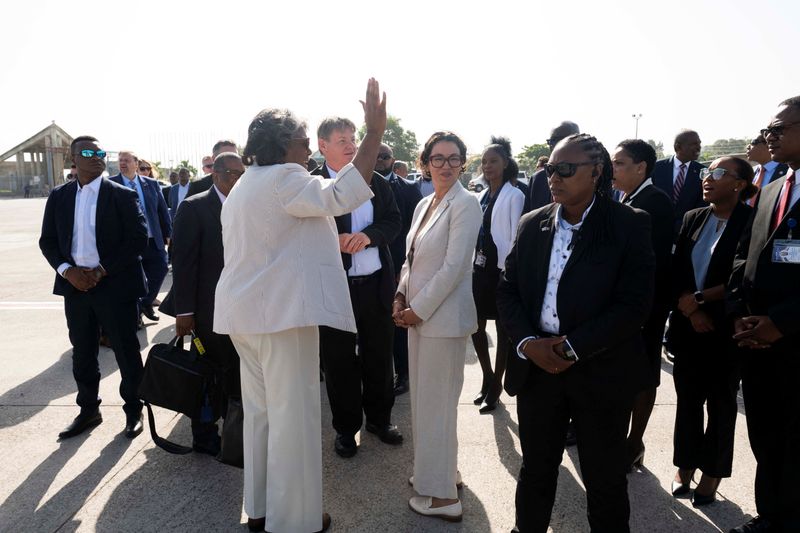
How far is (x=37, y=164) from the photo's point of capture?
182 ft

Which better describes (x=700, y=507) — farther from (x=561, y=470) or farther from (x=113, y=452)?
(x=113, y=452)

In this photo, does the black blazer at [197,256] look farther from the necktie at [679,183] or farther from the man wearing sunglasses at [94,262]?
the necktie at [679,183]

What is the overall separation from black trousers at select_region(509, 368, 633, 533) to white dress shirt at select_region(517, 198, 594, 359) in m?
0.21

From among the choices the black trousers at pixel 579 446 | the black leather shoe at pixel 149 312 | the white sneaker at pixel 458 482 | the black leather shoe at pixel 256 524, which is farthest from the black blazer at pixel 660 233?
the black leather shoe at pixel 149 312

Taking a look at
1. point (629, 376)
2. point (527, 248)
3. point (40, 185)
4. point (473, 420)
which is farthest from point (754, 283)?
point (40, 185)

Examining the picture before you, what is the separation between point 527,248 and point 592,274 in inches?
13.9

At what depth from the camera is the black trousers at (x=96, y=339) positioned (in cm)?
416

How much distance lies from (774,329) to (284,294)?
2.34m

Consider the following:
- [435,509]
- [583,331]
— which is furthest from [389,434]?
[583,331]

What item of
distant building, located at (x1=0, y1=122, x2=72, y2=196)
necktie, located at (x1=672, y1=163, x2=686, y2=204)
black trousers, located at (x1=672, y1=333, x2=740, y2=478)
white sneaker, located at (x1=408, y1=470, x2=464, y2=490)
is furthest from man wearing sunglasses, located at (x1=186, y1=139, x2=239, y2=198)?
distant building, located at (x1=0, y1=122, x2=72, y2=196)

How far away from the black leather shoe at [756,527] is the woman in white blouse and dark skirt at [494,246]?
202 cm

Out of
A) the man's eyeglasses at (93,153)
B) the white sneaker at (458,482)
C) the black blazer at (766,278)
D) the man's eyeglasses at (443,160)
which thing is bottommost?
the white sneaker at (458,482)

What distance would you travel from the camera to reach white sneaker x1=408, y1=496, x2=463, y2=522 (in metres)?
3.07

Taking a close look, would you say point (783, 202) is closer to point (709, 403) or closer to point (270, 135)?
point (709, 403)
